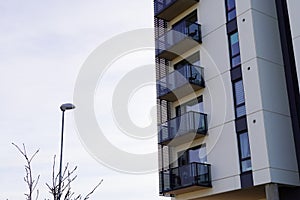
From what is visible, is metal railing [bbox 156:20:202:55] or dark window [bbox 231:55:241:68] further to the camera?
metal railing [bbox 156:20:202:55]

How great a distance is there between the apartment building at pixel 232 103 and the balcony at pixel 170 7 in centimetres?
7

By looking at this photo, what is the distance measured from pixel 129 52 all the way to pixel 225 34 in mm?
3767

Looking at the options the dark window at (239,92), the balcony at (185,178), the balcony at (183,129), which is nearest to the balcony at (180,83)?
the balcony at (183,129)

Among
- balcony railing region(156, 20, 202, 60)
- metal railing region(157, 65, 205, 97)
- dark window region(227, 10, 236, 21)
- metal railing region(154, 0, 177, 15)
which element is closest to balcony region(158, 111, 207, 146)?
metal railing region(157, 65, 205, 97)

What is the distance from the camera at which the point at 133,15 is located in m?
18.6

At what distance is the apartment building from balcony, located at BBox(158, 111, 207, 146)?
4cm

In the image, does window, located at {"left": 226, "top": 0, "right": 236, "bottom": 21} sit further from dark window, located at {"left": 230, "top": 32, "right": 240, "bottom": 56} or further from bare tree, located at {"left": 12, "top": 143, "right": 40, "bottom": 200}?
bare tree, located at {"left": 12, "top": 143, "right": 40, "bottom": 200}

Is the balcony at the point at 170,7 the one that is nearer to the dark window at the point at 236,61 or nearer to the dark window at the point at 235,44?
the dark window at the point at 235,44

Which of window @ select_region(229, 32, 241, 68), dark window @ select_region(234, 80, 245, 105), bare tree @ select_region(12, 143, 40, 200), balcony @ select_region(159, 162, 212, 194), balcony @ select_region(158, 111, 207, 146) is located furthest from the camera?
balcony @ select_region(158, 111, 207, 146)

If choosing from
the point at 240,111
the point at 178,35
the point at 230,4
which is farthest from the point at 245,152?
the point at 178,35

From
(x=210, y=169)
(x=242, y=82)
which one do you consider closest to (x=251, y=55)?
(x=242, y=82)

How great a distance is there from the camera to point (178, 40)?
63.3 feet

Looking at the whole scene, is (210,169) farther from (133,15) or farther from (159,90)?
(133,15)

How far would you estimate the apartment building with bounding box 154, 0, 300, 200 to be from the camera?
50.0 feet
